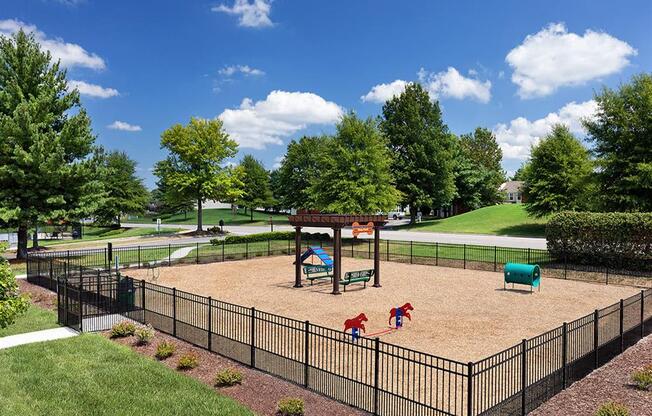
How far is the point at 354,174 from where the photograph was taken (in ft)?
137

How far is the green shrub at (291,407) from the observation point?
27.4 ft

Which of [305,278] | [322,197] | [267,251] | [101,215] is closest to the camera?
[305,278]

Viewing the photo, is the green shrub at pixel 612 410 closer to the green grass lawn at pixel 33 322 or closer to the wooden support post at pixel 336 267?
the wooden support post at pixel 336 267

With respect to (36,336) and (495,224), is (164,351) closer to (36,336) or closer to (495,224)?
(36,336)

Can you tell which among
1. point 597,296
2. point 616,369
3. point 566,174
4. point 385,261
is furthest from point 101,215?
point 616,369

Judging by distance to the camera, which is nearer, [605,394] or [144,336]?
[605,394]

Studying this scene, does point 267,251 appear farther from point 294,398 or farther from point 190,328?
point 294,398

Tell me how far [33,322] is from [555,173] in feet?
161

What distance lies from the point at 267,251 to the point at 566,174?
33.1m

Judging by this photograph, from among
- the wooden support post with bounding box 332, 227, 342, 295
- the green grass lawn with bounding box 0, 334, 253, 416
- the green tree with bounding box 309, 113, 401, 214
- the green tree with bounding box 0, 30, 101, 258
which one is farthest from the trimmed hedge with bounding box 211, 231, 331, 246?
the green grass lawn with bounding box 0, 334, 253, 416

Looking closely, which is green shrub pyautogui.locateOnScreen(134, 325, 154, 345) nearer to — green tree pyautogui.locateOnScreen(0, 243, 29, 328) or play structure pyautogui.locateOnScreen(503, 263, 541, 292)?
green tree pyautogui.locateOnScreen(0, 243, 29, 328)

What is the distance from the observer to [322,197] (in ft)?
139

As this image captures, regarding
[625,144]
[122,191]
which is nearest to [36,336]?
[625,144]

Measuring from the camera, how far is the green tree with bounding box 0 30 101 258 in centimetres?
2839
